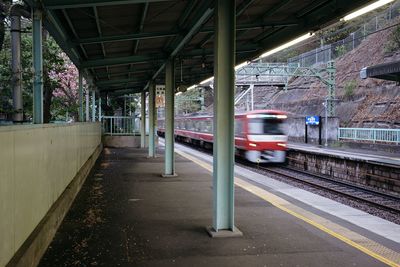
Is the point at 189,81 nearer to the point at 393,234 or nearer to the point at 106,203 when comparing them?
the point at 106,203

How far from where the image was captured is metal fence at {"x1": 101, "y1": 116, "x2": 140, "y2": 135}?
2841 centimetres

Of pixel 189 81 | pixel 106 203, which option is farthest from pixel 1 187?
pixel 189 81

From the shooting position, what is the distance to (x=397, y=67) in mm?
16531

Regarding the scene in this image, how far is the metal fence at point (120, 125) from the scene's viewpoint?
2841cm

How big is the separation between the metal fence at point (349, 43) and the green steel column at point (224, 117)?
31.8 metres

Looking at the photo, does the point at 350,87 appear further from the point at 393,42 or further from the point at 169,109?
the point at 169,109

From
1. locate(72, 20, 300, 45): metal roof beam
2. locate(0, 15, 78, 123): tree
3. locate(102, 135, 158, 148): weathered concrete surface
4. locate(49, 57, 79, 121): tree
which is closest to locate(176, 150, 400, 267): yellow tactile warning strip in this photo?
locate(72, 20, 300, 45): metal roof beam

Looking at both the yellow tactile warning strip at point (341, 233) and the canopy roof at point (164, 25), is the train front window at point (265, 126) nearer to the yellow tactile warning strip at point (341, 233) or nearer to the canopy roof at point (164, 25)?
the canopy roof at point (164, 25)

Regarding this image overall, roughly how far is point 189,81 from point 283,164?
665cm

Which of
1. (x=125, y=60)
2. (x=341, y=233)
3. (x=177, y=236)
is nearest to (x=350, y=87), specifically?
(x=125, y=60)

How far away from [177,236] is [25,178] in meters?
2.62

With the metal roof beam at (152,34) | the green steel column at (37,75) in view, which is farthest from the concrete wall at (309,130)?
the green steel column at (37,75)

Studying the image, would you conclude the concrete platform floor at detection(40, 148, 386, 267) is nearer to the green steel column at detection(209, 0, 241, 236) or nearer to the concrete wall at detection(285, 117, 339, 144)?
the green steel column at detection(209, 0, 241, 236)

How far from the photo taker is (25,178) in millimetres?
4711
